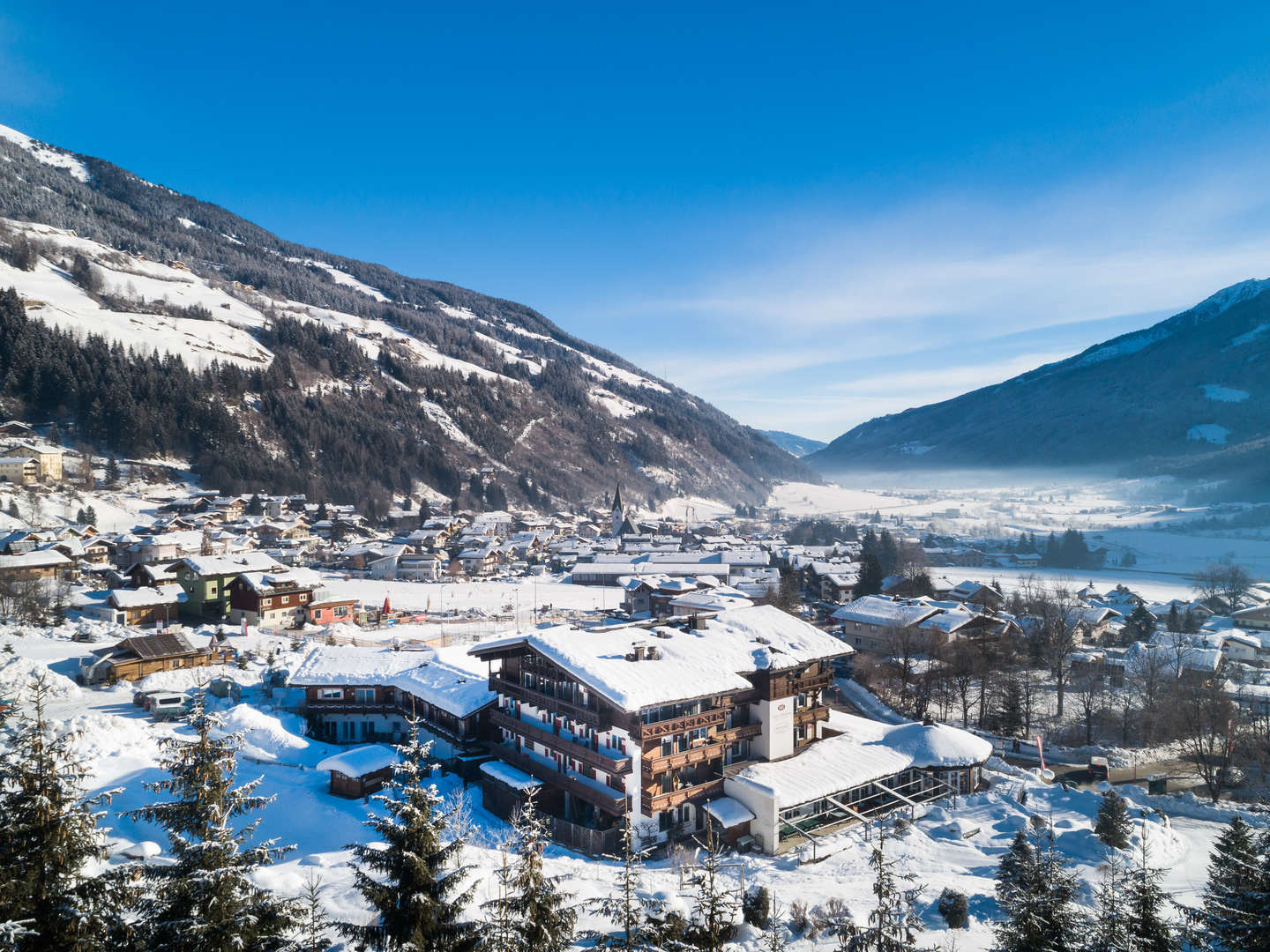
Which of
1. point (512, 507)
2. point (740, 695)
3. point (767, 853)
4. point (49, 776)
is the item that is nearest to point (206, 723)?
point (49, 776)

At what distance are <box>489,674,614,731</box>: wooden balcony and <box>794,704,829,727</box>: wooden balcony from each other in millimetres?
9991

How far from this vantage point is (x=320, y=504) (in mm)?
113000

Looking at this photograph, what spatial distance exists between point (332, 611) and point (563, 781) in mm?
39034

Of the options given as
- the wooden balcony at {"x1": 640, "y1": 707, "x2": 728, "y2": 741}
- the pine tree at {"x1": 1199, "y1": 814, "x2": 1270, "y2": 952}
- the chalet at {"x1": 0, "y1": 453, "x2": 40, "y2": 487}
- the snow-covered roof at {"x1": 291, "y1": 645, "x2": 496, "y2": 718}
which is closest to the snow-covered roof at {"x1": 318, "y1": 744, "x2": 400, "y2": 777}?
the snow-covered roof at {"x1": 291, "y1": 645, "x2": 496, "y2": 718}

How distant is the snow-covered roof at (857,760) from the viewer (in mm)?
26078

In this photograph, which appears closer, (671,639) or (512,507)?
(671,639)

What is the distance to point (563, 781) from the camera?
25.7 metres

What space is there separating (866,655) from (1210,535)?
444 feet

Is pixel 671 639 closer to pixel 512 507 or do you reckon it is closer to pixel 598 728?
pixel 598 728

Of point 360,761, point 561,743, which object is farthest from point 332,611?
point 561,743

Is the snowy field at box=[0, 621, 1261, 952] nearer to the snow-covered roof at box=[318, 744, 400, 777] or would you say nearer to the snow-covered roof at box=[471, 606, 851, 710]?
the snow-covered roof at box=[318, 744, 400, 777]

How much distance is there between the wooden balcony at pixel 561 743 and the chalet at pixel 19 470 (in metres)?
88.2

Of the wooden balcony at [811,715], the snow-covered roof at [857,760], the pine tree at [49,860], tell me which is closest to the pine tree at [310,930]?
the pine tree at [49,860]

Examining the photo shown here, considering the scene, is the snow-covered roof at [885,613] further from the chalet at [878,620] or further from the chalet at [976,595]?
the chalet at [976,595]
